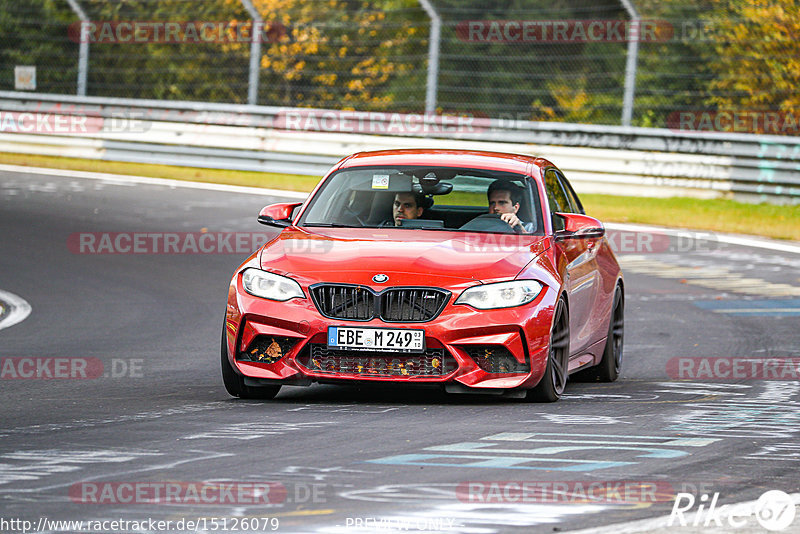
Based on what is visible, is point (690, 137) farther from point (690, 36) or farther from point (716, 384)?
point (716, 384)

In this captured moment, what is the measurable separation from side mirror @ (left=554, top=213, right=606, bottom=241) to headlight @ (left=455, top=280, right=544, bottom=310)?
101cm

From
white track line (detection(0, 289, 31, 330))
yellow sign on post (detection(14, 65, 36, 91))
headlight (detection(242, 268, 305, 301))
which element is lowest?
white track line (detection(0, 289, 31, 330))

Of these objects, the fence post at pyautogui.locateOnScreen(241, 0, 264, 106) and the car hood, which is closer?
the car hood

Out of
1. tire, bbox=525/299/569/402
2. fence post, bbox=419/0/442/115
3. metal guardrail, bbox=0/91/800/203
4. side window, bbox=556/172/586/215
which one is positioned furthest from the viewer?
fence post, bbox=419/0/442/115

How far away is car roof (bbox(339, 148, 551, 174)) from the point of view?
382 inches

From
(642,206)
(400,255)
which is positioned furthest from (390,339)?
(642,206)

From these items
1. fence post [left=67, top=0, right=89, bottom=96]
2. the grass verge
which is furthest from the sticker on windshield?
fence post [left=67, top=0, right=89, bottom=96]

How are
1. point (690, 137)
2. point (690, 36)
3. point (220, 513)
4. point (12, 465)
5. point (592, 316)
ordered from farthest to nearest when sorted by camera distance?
point (690, 36) → point (690, 137) → point (592, 316) → point (12, 465) → point (220, 513)

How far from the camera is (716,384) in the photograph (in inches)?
381

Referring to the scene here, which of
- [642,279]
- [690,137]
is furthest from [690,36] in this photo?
[642,279]

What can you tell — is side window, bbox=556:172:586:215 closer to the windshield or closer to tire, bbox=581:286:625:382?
tire, bbox=581:286:625:382

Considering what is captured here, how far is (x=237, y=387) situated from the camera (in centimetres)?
853

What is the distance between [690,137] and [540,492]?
54.9 ft

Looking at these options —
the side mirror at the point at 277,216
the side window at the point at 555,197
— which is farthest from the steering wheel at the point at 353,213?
the side window at the point at 555,197
